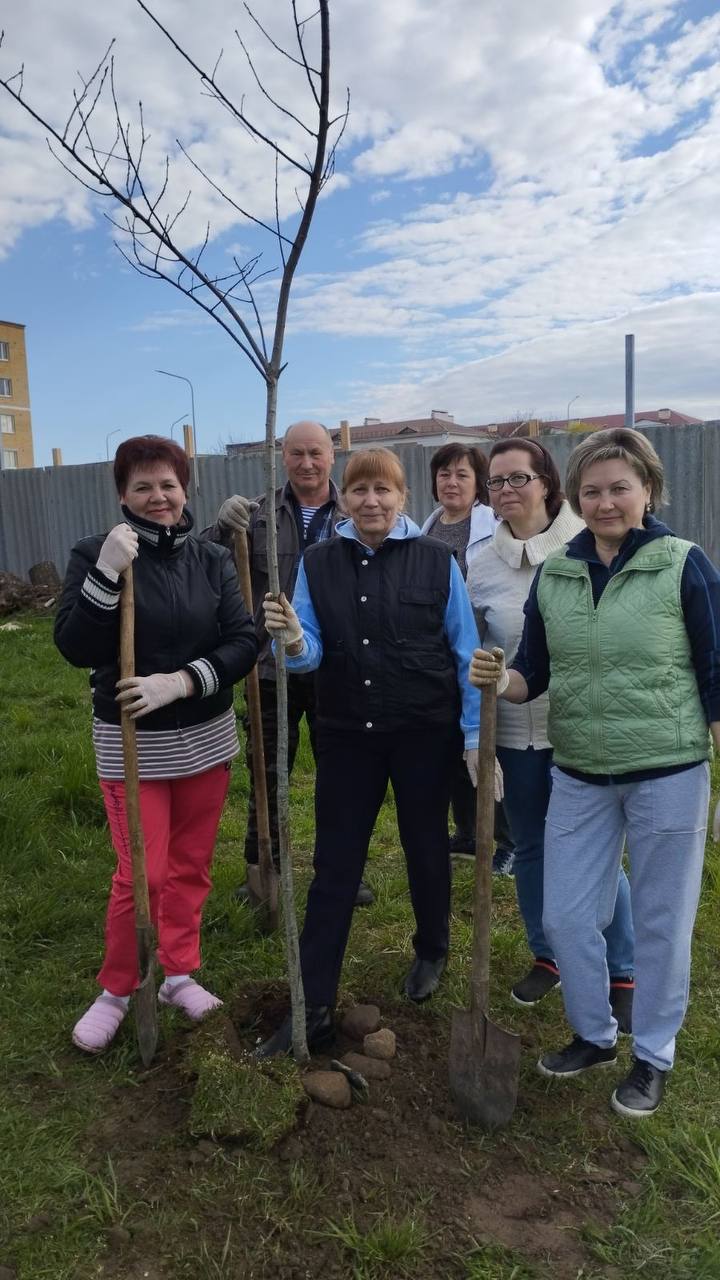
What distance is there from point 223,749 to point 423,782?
0.69 metres

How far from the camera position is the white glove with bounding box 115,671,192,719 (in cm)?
265

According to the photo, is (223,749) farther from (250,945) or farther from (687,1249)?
(687,1249)

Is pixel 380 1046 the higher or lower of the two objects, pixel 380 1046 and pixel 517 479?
the lower

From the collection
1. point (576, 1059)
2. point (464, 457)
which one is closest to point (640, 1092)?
point (576, 1059)

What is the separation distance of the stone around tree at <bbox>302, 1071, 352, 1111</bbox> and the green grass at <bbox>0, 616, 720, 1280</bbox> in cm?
4

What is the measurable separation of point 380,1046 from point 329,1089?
264 mm

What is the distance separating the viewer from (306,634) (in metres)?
2.79

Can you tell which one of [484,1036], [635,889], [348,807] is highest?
[348,807]

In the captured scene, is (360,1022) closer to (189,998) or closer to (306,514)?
(189,998)

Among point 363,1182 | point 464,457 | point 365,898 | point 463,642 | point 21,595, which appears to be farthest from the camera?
point 21,595

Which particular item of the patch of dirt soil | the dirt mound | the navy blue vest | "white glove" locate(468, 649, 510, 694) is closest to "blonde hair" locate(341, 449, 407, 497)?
the navy blue vest

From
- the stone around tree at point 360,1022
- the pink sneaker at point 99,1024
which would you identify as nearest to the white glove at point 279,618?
the stone around tree at point 360,1022

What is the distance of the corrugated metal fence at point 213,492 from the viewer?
884 cm

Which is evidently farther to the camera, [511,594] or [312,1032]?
[511,594]
